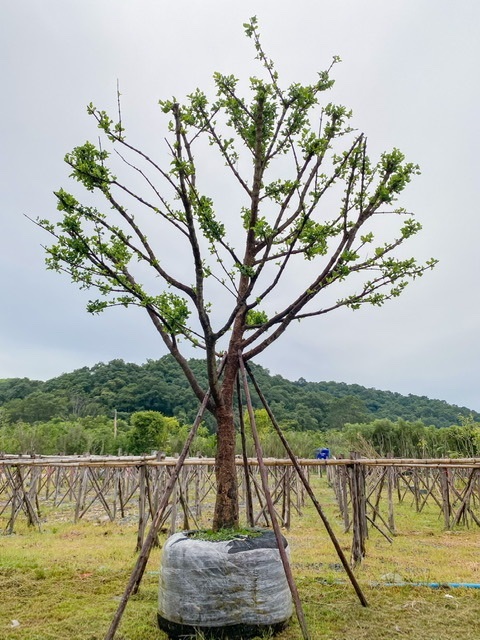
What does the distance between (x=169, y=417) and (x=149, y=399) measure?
19.1 feet

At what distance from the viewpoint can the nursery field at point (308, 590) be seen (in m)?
4.54

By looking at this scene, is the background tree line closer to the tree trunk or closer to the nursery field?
A: the nursery field

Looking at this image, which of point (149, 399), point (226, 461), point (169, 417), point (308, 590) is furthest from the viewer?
point (149, 399)

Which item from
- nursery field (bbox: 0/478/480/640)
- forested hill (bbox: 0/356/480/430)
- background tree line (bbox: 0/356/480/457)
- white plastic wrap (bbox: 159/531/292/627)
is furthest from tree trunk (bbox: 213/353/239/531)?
forested hill (bbox: 0/356/480/430)

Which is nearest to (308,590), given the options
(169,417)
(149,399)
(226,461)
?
(226,461)

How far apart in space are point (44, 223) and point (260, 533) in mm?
3996

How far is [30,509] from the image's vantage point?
39.9ft

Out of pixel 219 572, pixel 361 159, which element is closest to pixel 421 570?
pixel 219 572

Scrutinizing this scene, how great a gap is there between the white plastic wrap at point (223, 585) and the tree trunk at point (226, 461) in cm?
64

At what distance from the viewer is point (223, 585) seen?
4199 mm

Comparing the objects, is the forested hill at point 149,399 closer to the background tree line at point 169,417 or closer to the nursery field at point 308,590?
the background tree line at point 169,417

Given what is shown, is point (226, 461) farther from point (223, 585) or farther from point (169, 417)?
point (169, 417)

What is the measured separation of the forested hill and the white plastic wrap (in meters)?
42.5

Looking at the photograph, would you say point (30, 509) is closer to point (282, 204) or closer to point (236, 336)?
point (236, 336)
